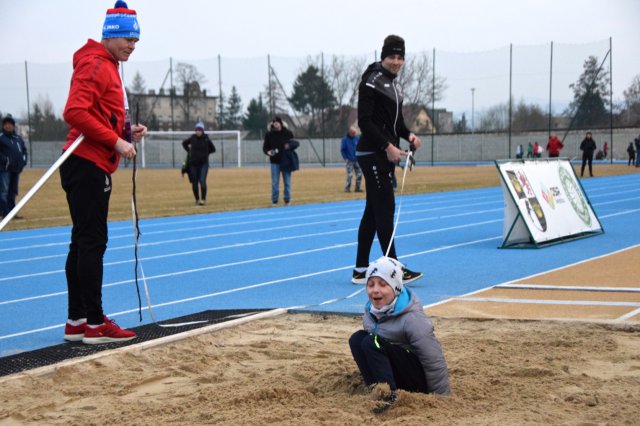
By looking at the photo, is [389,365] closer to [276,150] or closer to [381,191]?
[381,191]

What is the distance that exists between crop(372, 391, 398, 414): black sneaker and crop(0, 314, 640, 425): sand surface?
0.04m

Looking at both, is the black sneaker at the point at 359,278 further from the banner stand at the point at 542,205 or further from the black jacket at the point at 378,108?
the banner stand at the point at 542,205

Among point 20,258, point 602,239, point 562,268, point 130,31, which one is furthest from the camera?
point 602,239

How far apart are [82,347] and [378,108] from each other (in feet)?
12.2

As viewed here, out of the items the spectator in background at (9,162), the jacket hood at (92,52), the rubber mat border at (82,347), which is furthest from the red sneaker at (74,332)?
the spectator in background at (9,162)

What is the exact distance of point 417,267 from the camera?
1002 centimetres

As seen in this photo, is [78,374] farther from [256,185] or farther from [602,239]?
[256,185]

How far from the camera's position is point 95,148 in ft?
19.8

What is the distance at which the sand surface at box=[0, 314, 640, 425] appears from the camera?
4352 millimetres

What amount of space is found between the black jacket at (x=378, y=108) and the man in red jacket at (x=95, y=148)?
8.79 ft

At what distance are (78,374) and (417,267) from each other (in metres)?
5.31

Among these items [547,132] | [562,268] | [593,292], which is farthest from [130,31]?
[547,132]

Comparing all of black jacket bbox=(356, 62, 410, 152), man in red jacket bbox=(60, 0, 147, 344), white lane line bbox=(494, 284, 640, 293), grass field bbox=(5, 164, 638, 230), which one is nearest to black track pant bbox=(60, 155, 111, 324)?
man in red jacket bbox=(60, 0, 147, 344)

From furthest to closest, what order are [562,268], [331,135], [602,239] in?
[331,135], [602,239], [562,268]
